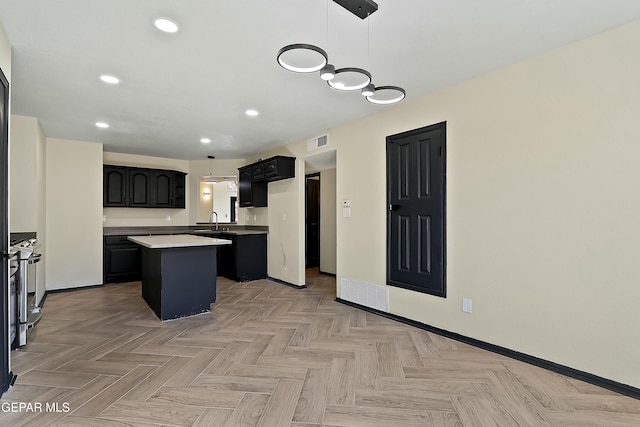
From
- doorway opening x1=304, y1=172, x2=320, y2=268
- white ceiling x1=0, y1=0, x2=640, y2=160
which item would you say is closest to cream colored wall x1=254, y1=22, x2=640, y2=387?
white ceiling x1=0, y1=0, x2=640, y2=160

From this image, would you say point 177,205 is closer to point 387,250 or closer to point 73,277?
point 73,277

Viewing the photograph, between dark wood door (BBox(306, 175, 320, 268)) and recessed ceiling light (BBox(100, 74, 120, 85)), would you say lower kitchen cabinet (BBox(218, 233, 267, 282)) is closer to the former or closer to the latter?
Answer: dark wood door (BBox(306, 175, 320, 268))

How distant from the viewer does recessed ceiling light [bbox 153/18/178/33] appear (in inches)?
79.4

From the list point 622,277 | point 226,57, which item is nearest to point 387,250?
point 622,277

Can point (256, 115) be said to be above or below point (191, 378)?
above

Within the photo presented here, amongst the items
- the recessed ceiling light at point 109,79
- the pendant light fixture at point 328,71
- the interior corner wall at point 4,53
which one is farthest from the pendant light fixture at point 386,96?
the interior corner wall at point 4,53

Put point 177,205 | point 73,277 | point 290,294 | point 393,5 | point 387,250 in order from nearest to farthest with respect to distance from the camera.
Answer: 1. point 393,5
2. point 387,250
3. point 290,294
4. point 73,277
5. point 177,205

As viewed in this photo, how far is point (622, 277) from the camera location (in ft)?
6.95

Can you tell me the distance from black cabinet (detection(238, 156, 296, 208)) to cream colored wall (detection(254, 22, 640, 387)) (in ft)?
7.73

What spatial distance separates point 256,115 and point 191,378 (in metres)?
2.94

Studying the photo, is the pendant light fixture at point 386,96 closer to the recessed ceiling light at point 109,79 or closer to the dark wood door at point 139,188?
the recessed ceiling light at point 109,79

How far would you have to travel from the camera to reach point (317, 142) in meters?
4.77

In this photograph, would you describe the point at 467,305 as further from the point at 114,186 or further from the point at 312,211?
the point at 114,186

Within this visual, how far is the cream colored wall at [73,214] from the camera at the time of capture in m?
4.91
